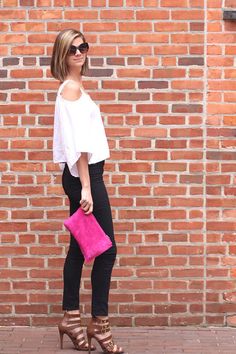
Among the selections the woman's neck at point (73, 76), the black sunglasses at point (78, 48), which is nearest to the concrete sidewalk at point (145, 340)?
the woman's neck at point (73, 76)

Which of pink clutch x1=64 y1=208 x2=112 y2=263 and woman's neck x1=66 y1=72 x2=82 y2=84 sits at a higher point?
woman's neck x1=66 y1=72 x2=82 y2=84

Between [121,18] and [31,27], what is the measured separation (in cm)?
61

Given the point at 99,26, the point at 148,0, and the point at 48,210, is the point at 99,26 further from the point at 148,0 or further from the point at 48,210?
the point at 48,210

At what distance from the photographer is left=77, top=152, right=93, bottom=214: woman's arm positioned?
15.7 feet

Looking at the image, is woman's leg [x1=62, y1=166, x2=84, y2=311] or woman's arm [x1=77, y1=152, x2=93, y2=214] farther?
woman's leg [x1=62, y1=166, x2=84, y2=311]

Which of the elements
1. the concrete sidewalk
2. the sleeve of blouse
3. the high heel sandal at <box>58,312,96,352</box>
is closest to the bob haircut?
the sleeve of blouse

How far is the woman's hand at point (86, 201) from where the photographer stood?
4801mm

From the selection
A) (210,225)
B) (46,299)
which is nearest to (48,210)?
(46,299)

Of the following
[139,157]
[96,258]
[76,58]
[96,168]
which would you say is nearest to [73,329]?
[96,258]

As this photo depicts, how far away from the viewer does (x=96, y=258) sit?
197 inches

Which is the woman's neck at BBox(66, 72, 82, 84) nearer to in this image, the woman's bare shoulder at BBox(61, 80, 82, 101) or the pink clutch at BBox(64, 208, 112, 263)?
the woman's bare shoulder at BBox(61, 80, 82, 101)

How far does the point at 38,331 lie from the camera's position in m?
5.60

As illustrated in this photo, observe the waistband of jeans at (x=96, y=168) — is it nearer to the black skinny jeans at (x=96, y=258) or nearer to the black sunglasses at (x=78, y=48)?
the black skinny jeans at (x=96, y=258)

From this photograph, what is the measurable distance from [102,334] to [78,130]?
1283 millimetres
